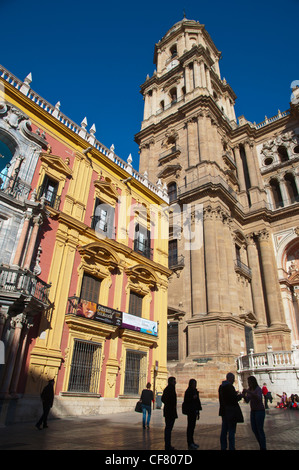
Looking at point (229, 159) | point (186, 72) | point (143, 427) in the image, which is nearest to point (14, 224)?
point (143, 427)

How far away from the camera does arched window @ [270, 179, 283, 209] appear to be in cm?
3206

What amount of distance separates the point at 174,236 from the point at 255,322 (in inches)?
385

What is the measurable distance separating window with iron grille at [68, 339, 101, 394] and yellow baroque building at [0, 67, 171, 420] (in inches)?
1.6

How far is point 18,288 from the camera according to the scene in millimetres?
10453

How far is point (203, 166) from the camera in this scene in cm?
2825

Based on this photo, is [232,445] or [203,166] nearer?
[232,445]

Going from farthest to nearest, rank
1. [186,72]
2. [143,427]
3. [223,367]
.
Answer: [186,72] → [223,367] → [143,427]

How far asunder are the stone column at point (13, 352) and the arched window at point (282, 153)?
31.5 metres

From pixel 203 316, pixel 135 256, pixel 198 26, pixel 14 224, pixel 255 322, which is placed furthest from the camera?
pixel 198 26

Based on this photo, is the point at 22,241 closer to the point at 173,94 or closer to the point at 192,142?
the point at 192,142

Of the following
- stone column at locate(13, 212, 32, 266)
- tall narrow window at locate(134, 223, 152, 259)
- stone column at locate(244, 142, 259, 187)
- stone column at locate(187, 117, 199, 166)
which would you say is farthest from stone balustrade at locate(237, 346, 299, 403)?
stone column at locate(244, 142, 259, 187)

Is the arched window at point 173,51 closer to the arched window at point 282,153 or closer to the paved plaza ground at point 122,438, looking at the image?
the arched window at point 282,153

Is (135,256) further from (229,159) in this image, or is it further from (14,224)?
(229,159)

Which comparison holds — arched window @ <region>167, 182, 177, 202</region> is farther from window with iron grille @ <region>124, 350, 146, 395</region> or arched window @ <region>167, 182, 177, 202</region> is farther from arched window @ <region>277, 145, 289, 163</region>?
window with iron grille @ <region>124, 350, 146, 395</region>
